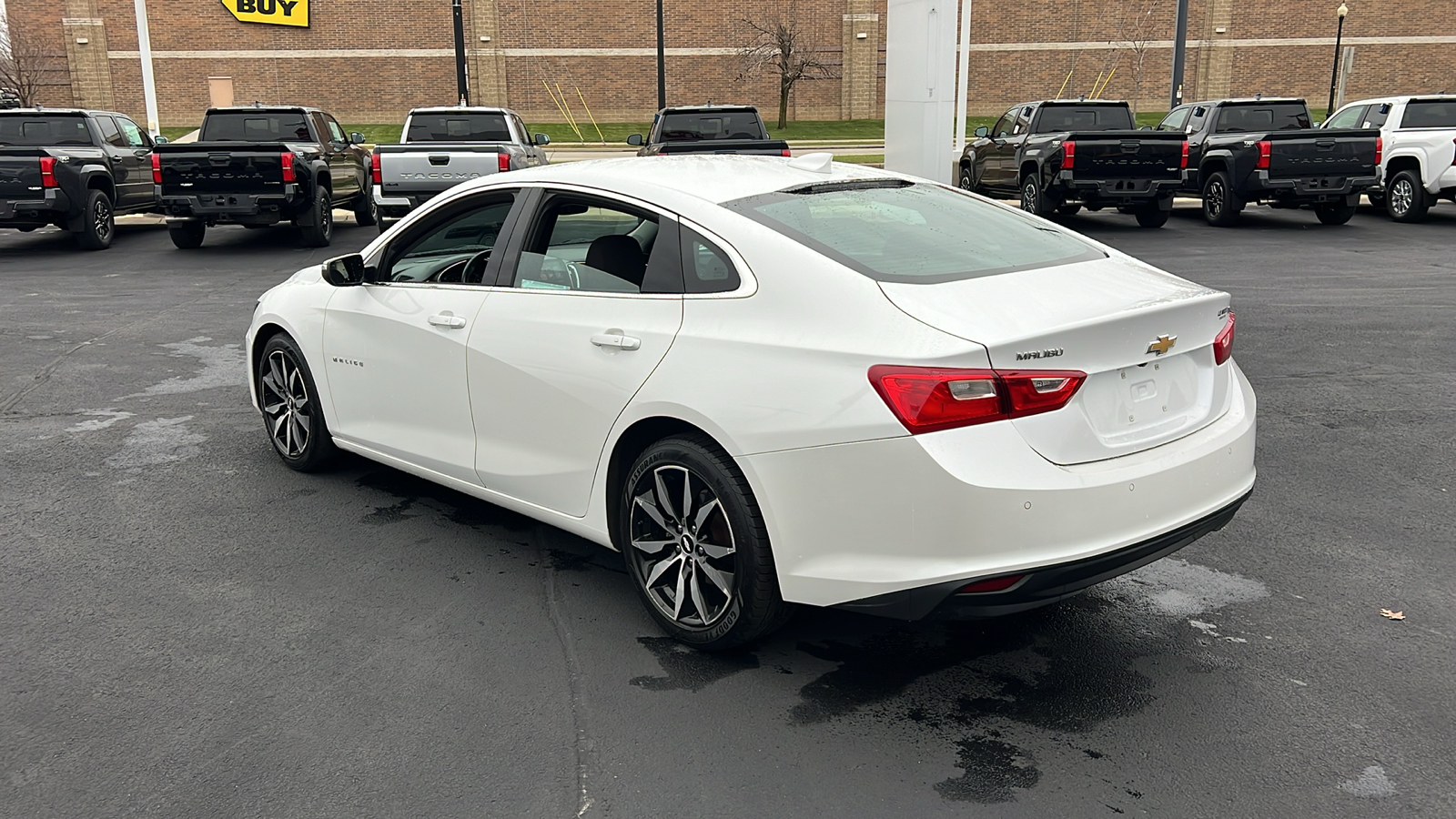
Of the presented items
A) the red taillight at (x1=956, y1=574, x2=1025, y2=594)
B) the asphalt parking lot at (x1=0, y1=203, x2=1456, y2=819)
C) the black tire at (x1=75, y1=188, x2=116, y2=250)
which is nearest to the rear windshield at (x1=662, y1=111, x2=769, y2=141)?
the black tire at (x1=75, y1=188, x2=116, y2=250)

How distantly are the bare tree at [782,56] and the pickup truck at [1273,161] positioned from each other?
29.0 m

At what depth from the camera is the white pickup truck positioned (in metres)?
17.8

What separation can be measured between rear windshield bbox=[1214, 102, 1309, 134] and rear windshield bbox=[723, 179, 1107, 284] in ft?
53.4

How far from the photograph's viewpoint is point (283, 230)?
62.8ft

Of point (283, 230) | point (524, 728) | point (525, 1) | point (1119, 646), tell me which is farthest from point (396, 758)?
point (525, 1)

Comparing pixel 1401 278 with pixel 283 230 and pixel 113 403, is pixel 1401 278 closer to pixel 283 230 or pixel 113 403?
pixel 113 403

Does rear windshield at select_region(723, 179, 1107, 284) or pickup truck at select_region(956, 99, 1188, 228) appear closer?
rear windshield at select_region(723, 179, 1107, 284)

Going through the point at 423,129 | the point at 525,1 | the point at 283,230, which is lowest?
the point at 283,230

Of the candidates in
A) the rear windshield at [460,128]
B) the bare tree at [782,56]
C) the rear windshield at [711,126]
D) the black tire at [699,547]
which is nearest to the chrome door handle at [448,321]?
the black tire at [699,547]

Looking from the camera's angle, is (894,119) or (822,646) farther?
(894,119)

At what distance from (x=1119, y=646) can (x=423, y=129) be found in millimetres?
15186

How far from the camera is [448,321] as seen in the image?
16.0ft

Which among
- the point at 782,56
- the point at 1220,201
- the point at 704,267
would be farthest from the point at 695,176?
the point at 782,56

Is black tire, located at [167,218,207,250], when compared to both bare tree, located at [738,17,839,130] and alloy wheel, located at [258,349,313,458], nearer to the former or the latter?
alloy wheel, located at [258,349,313,458]
